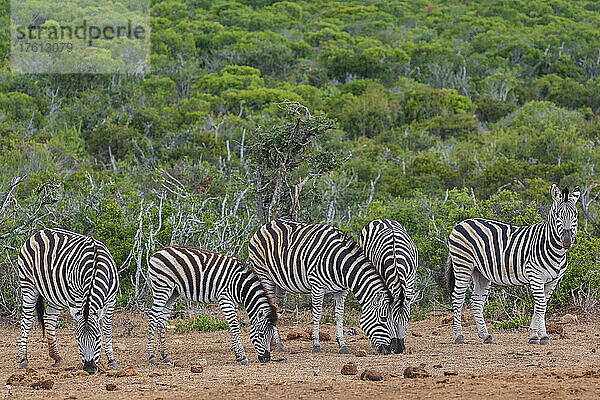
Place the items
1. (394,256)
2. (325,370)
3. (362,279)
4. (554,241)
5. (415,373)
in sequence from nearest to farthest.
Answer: (415,373) < (325,370) < (362,279) < (554,241) < (394,256)

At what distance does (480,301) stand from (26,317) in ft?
19.6

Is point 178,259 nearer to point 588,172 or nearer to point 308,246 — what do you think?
point 308,246

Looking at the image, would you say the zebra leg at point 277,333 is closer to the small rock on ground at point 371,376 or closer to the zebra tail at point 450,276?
the small rock on ground at point 371,376

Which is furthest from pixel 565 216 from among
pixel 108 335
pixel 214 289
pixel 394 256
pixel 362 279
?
pixel 108 335

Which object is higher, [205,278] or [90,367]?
[205,278]

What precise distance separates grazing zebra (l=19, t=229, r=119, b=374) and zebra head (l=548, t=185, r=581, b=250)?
558cm

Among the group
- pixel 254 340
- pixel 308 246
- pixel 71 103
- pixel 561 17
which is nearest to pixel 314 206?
pixel 308 246

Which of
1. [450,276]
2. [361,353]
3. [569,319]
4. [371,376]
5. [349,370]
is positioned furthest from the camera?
[569,319]

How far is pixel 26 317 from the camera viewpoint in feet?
29.5

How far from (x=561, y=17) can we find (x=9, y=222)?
208 ft

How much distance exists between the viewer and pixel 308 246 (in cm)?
981

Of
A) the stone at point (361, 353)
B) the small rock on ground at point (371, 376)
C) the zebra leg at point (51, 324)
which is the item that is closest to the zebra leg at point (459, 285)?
the stone at point (361, 353)

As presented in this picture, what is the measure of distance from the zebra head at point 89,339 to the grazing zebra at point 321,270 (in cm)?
241

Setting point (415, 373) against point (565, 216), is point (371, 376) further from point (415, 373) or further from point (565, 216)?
point (565, 216)
